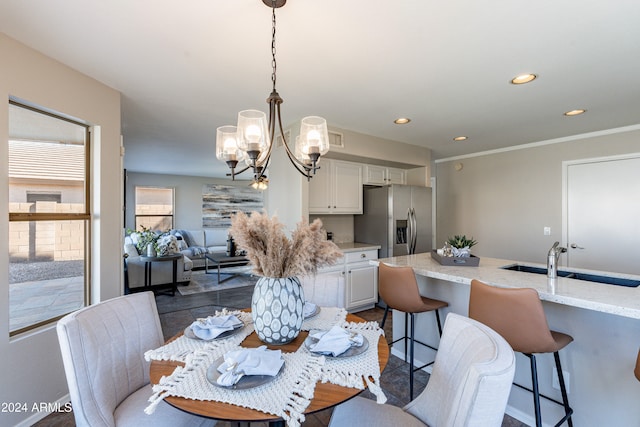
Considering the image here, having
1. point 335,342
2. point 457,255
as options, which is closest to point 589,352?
point 457,255

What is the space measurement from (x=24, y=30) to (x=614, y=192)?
5.77m

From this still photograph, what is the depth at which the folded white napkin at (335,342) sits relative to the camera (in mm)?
1128

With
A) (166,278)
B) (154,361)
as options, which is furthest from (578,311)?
(166,278)

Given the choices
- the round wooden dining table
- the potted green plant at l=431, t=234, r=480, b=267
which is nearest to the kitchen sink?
the potted green plant at l=431, t=234, r=480, b=267

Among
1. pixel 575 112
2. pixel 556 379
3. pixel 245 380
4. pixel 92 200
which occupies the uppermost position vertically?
pixel 575 112

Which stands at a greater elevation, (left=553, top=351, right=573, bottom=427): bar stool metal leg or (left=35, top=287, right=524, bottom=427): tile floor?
(left=553, top=351, right=573, bottom=427): bar stool metal leg

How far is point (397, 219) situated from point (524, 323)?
2530 millimetres

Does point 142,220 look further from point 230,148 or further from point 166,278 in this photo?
point 230,148

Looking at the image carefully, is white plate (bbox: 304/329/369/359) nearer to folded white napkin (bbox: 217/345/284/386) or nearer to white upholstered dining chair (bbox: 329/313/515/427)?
folded white napkin (bbox: 217/345/284/386)

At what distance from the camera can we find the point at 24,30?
1718 millimetres

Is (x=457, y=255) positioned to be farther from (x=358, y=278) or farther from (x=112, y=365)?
(x=112, y=365)

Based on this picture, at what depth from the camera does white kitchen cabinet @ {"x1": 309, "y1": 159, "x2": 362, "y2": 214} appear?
368 centimetres

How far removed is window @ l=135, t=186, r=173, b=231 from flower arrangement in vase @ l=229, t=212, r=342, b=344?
7369 millimetres

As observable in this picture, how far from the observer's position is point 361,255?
12.7ft
